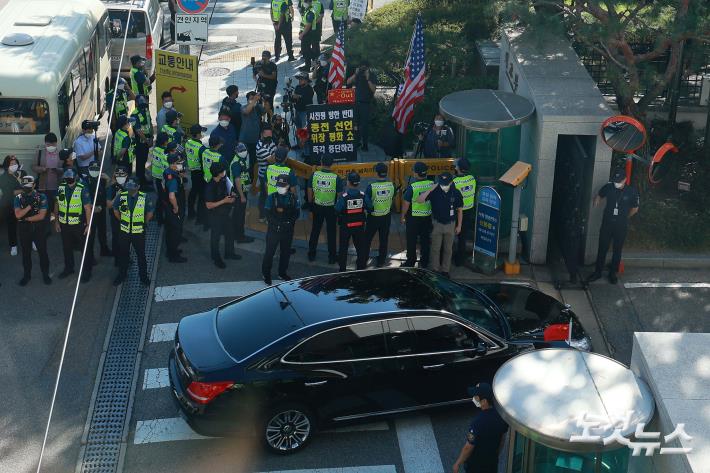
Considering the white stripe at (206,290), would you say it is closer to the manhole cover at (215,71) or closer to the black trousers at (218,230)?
the black trousers at (218,230)

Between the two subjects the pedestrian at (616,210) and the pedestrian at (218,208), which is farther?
the pedestrian at (218,208)

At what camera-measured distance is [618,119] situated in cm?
1369

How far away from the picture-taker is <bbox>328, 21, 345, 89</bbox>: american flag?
18453mm

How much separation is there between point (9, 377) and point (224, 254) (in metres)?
4.18

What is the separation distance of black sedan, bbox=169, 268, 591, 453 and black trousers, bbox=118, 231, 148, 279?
10.3 feet

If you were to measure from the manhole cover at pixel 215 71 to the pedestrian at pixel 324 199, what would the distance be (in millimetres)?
9605

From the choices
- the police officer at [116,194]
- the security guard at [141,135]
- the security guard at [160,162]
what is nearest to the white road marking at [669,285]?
the security guard at [160,162]

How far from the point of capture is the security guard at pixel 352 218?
14.0m

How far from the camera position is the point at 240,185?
15.0 meters

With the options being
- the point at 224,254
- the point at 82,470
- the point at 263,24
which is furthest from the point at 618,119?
the point at 263,24

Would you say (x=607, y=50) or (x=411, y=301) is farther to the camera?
(x=607, y=50)

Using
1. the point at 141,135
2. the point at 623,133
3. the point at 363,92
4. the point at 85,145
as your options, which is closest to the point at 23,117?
the point at 85,145

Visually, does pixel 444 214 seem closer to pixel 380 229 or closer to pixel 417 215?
pixel 417 215

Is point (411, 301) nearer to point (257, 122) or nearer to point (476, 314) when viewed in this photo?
point (476, 314)
